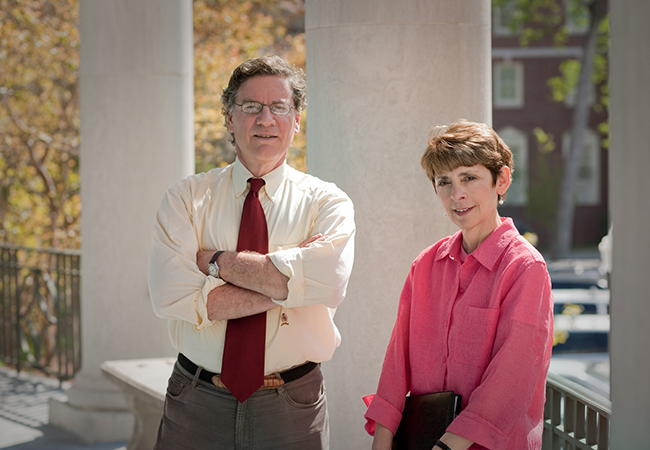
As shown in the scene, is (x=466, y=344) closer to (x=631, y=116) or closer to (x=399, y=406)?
(x=399, y=406)

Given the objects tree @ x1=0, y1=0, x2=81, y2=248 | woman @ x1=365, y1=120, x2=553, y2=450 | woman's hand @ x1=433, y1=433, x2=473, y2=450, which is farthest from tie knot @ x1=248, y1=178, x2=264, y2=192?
tree @ x1=0, y1=0, x2=81, y2=248

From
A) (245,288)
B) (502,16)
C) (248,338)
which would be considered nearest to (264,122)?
(245,288)

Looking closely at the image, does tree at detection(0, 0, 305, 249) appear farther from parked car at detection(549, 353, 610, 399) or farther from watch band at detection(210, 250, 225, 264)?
watch band at detection(210, 250, 225, 264)

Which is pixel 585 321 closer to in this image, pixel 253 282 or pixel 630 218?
pixel 630 218

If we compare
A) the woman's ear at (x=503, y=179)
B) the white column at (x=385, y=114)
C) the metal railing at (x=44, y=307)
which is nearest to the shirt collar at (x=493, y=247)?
the woman's ear at (x=503, y=179)

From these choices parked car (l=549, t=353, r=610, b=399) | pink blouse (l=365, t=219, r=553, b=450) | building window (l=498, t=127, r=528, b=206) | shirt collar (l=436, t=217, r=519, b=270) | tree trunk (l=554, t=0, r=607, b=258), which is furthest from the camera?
building window (l=498, t=127, r=528, b=206)

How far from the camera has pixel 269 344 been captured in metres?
2.75

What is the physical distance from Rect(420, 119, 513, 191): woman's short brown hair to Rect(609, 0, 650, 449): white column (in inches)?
15.4

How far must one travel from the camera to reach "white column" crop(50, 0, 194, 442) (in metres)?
5.87

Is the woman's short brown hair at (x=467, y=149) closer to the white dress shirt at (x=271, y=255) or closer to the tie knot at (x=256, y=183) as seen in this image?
the white dress shirt at (x=271, y=255)

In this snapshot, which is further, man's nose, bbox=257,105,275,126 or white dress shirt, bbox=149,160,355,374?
man's nose, bbox=257,105,275,126

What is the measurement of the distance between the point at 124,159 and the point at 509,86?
26045 millimetres

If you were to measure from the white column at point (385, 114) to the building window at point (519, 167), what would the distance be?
25343mm

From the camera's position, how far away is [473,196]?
242 centimetres
